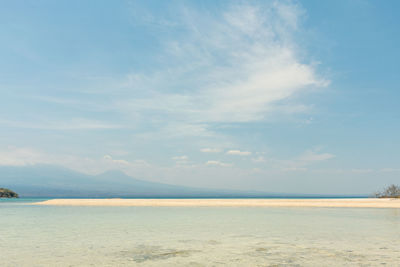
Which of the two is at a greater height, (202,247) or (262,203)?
(262,203)

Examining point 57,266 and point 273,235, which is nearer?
point 57,266

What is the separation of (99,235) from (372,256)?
13.5 m

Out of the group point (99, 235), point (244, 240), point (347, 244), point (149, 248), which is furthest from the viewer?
point (99, 235)

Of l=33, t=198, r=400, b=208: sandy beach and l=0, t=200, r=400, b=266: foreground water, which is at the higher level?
l=33, t=198, r=400, b=208: sandy beach

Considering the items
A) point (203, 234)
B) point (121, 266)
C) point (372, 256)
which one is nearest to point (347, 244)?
point (372, 256)

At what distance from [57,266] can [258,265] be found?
22.3 ft

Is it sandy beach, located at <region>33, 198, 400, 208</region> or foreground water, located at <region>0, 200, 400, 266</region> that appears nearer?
foreground water, located at <region>0, 200, 400, 266</region>

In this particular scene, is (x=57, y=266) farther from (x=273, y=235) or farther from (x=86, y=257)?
(x=273, y=235)

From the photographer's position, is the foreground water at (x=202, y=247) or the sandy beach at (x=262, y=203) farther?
the sandy beach at (x=262, y=203)

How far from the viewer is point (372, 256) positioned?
37.6 ft

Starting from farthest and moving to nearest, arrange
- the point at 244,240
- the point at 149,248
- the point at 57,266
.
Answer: the point at 244,240, the point at 149,248, the point at 57,266

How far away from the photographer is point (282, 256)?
1153 cm

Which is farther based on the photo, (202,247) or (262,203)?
(262,203)

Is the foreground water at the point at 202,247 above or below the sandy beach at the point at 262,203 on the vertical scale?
below
